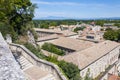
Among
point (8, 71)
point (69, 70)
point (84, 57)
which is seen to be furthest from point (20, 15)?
point (8, 71)

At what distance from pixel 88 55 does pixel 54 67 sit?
22.9 meters

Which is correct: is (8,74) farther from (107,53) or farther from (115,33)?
(115,33)

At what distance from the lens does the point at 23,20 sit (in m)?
25.6

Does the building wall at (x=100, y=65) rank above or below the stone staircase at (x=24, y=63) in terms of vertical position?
below

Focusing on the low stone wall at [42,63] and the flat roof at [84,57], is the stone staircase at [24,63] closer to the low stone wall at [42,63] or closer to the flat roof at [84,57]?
the low stone wall at [42,63]

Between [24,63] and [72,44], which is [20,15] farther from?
[72,44]

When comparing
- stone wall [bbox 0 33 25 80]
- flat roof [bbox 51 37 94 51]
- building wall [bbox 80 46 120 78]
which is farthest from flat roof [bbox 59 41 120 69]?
stone wall [bbox 0 33 25 80]

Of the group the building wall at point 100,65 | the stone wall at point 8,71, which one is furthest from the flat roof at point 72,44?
the stone wall at point 8,71

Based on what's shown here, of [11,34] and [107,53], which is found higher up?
[11,34]

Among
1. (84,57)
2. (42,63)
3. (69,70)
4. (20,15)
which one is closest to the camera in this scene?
(42,63)

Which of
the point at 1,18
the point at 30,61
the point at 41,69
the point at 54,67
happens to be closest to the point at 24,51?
the point at 30,61

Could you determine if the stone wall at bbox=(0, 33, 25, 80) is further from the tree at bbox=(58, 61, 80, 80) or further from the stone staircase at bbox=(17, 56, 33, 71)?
the tree at bbox=(58, 61, 80, 80)

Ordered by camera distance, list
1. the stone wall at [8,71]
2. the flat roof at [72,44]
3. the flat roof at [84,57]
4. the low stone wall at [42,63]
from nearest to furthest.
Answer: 1. the stone wall at [8,71]
2. the low stone wall at [42,63]
3. the flat roof at [84,57]
4. the flat roof at [72,44]

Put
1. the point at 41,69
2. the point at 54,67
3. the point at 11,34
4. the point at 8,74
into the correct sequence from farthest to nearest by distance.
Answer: the point at 11,34 → the point at 41,69 → the point at 54,67 → the point at 8,74
